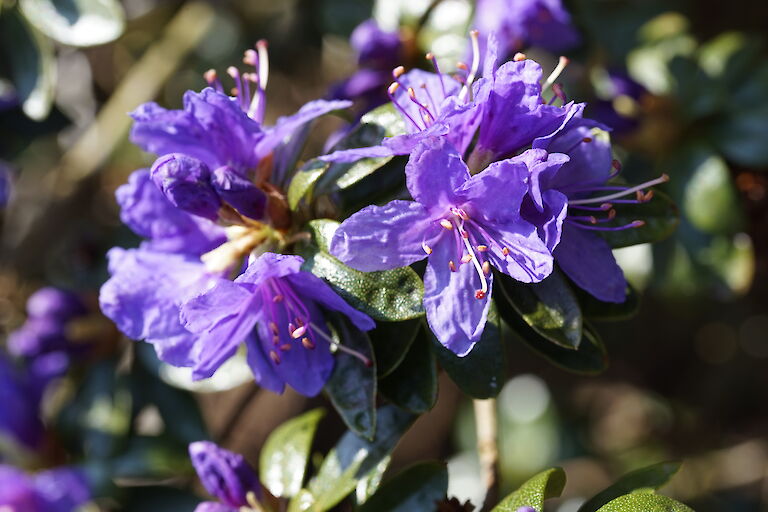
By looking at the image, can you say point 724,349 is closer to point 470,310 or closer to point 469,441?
point 469,441

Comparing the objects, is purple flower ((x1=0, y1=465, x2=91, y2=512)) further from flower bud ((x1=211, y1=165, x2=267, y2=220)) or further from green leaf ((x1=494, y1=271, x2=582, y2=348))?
green leaf ((x1=494, y1=271, x2=582, y2=348))

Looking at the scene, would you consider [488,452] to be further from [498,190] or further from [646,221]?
[498,190]

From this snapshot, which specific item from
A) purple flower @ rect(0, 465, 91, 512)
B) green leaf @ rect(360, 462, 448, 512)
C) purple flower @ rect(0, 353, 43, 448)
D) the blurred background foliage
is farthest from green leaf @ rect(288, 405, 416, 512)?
purple flower @ rect(0, 353, 43, 448)

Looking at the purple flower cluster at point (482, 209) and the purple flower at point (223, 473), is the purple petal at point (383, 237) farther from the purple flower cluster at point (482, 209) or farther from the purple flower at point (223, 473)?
the purple flower at point (223, 473)

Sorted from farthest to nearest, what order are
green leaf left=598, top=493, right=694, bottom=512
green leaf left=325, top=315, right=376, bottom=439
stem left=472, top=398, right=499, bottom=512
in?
stem left=472, top=398, right=499, bottom=512 < green leaf left=325, top=315, right=376, bottom=439 < green leaf left=598, top=493, right=694, bottom=512

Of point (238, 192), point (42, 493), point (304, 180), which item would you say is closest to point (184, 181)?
point (238, 192)

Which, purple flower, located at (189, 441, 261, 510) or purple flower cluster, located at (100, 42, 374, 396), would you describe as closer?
purple flower cluster, located at (100, 42, 374, 396)
